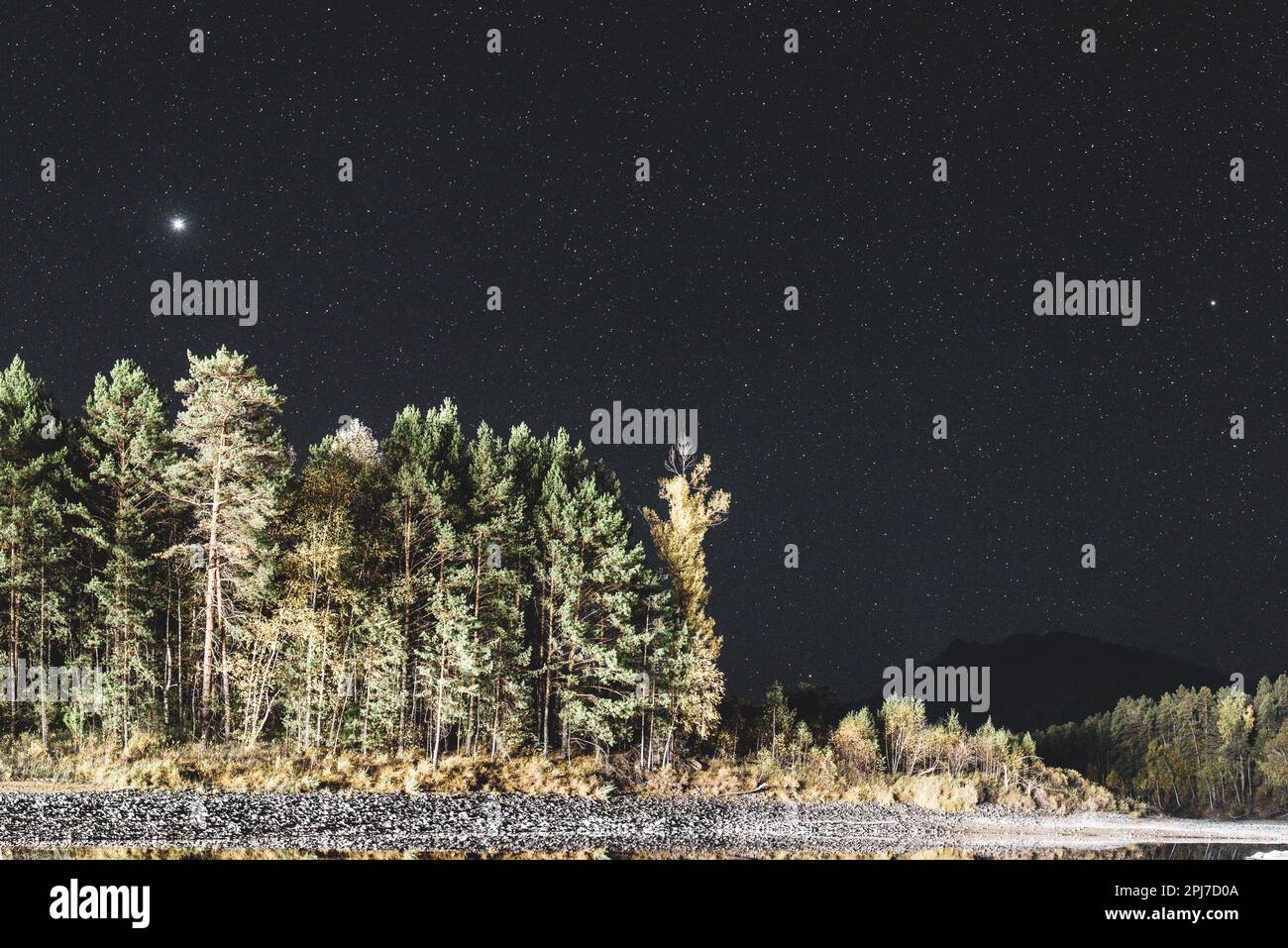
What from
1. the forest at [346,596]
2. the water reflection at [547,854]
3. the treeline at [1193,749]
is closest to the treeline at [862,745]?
the forest at [346,596]

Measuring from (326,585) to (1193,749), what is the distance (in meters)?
89.3

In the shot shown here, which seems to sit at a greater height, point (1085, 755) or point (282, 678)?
point (282, 678)

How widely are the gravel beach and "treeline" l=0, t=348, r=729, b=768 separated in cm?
591

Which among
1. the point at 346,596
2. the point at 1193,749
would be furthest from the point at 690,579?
the point at 1193,749

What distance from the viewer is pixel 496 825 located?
101ft

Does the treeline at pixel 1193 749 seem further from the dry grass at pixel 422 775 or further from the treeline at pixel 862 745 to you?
the dry grass at pixel 422 775

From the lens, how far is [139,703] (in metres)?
36.7

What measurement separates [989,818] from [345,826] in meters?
27.7

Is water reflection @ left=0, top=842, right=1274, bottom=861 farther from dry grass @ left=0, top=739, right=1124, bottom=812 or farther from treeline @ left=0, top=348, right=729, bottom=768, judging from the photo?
treeline @ left=0, top=348, right=729, bottom=768
